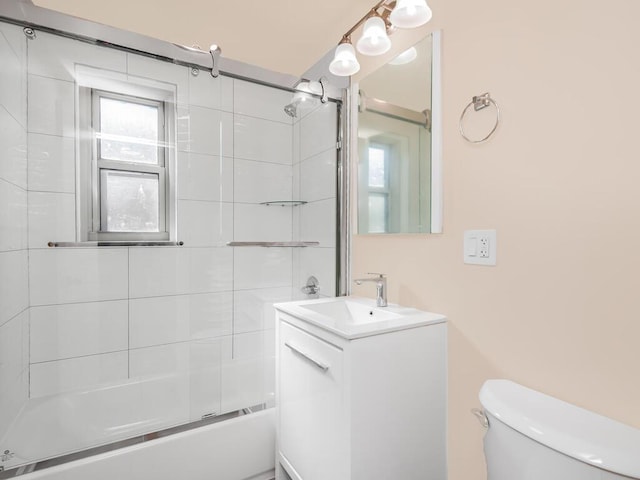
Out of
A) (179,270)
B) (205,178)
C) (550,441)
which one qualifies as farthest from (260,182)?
(550,441)

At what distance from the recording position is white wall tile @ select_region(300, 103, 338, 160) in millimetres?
1848

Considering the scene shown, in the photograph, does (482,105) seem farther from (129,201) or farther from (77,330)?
(77,330)

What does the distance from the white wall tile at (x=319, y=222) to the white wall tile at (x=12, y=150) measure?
1389mm

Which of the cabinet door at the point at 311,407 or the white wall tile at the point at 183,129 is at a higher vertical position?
the white wall tile at the point at 183,129

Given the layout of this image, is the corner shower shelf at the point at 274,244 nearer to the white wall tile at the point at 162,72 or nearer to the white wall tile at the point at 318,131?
the white wall tile at the point at 318,131

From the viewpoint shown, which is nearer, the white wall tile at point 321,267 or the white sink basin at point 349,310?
the white sink basin at point 349,310

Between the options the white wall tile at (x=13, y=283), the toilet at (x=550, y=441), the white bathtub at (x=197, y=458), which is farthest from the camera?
the white wall tile at (x=13, y=283)

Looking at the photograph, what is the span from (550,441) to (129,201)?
1.97 metres

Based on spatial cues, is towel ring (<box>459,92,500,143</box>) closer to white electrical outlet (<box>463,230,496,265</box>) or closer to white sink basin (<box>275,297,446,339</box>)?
white electrical outlet (<box>463,230,496,265</box>)

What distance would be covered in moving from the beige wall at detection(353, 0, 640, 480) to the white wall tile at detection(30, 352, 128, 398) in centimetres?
165

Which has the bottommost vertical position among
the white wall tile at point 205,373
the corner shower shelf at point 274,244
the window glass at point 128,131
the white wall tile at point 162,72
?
the white wall tile at point 205,373

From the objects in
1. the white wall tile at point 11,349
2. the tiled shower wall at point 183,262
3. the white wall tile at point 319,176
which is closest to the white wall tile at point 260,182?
the tiled shower wall at point 183,262

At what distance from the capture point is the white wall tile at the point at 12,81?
139 centimetres

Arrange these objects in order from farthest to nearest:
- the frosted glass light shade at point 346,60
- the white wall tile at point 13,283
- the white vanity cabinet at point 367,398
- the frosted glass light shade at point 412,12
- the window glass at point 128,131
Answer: the window glass at point 128,131 → the frosted glass light shade at point 346,60 → the white wall tile at point 13,283 → the frosted glass light shade at point 412,12 → the white vanity cabinet at point 367,398
